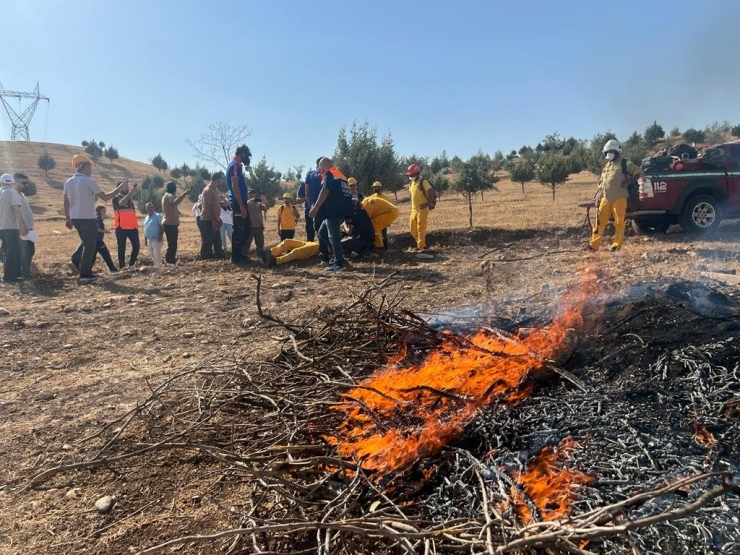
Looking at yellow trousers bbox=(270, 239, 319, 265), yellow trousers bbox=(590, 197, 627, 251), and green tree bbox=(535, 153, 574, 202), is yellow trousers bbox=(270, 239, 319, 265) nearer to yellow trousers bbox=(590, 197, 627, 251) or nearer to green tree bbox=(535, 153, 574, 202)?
yellow trousers bbox=(590, 197, 627, 251)

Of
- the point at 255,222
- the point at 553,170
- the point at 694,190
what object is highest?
the point at 553,170

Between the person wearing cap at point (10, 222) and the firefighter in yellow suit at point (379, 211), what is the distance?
5.62 m

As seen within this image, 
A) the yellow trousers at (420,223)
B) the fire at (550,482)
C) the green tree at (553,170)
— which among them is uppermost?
the green tree at (553,170)

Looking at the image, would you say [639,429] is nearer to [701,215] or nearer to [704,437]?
[704,437]

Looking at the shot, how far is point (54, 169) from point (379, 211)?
53.5 meters

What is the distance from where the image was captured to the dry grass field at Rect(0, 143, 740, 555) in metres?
2.54

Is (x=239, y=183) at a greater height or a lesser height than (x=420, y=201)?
greater

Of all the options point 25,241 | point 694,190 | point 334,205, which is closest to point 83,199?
point 25,241

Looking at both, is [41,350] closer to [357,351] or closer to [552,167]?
[357,351]

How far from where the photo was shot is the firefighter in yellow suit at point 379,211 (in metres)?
9.40

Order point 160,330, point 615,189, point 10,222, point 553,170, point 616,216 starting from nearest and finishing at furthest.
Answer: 1. point 160,330
2. point 10,222
3. point 615,189
4. point 616,216
5. point 553,170

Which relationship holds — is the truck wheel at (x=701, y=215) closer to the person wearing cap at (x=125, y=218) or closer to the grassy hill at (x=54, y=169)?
the person wearing cap at (x=125, y=218)

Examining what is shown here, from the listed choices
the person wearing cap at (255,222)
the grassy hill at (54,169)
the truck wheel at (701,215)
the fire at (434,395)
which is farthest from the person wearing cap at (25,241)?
the grassy hill at (54,169)

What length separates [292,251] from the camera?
9250 mm
